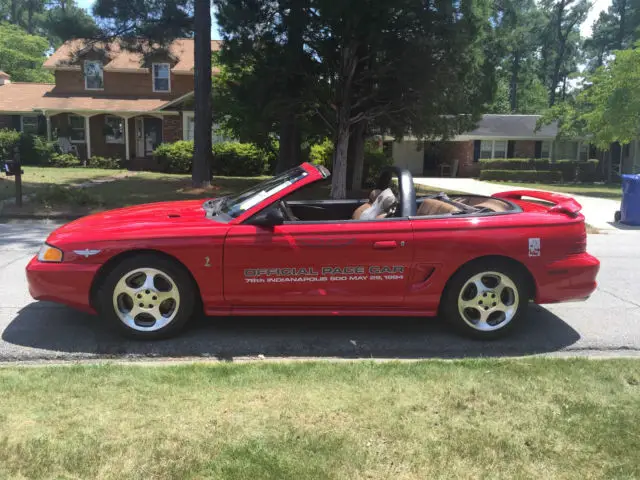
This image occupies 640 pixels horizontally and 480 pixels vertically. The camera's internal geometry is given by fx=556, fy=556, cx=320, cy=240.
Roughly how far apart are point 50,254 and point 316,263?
6.91 feet

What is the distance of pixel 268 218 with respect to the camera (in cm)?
436

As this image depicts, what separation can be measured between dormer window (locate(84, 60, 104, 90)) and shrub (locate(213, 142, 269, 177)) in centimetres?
1051

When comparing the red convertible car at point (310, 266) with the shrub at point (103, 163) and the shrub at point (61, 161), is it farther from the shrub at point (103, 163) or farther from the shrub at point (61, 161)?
the shrub at point (61, 161)

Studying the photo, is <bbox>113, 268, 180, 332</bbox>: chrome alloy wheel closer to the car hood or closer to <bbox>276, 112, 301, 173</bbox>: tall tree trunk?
the car hood

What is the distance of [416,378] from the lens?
371 centimetres

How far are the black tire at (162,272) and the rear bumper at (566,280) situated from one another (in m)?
2.86

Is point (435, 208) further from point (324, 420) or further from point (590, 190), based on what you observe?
point (590, 190)

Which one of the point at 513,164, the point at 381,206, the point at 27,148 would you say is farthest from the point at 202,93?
the point at 513,164

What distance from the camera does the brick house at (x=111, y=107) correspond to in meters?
29.3

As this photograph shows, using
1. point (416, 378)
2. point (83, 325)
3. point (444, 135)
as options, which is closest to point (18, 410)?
point (83, 325)

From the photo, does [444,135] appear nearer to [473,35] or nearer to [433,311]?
[473,35]

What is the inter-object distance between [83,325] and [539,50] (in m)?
60.2

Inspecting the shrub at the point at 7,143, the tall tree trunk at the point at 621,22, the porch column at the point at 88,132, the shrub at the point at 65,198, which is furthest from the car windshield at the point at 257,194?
the tall tree trunk at the point at 621,22

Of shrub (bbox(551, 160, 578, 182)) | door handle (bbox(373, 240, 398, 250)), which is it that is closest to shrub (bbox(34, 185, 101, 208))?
door handle (bbox(373, 240, 398, 250))
